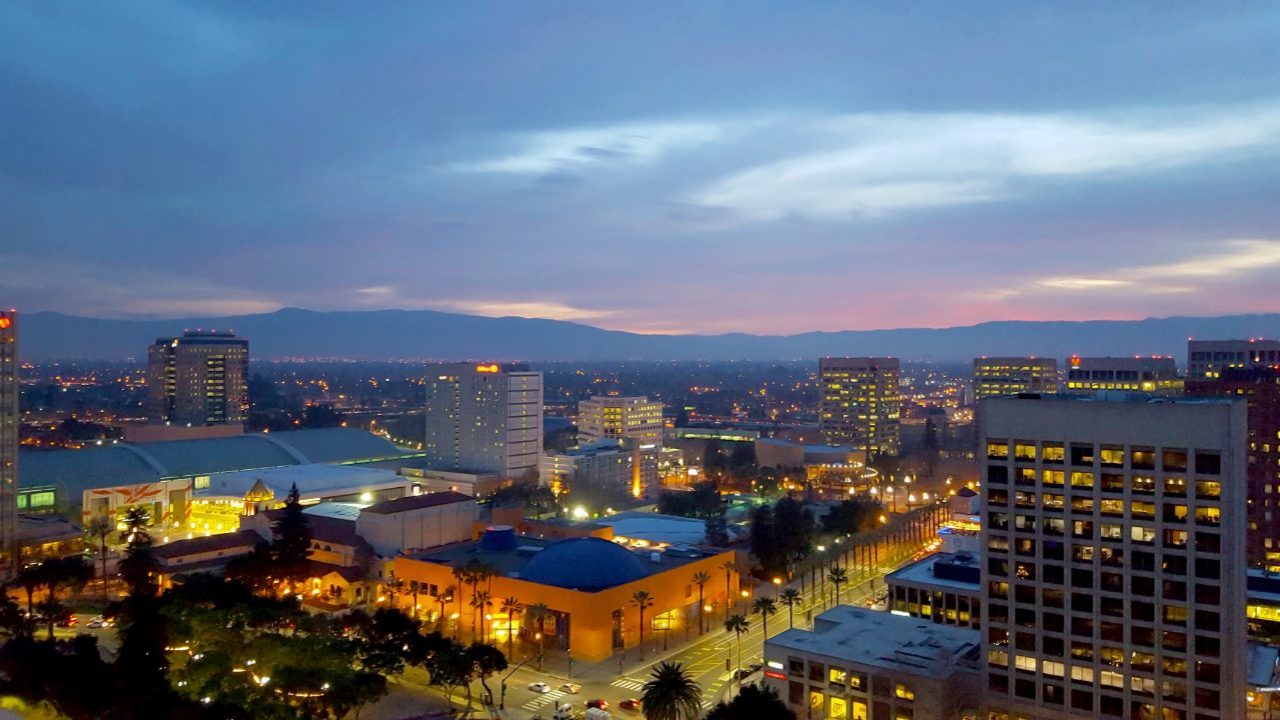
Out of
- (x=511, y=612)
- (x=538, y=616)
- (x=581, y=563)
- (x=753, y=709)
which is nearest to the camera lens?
(x=753, y=709)

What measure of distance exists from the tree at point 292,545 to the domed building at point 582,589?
6.32 metres

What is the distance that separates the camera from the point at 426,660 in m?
42.4

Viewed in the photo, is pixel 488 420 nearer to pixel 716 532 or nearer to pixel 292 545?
pixel 716 532

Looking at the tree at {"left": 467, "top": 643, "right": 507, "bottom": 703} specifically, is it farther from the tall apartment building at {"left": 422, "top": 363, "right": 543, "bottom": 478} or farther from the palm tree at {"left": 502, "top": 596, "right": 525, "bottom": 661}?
the tall apartment building at {"left": 422, "top": 363, "right": 543, "bottom": 478}

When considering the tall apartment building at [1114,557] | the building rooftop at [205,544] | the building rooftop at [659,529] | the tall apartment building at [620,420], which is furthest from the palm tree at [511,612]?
the tall apartment building at [620,420]

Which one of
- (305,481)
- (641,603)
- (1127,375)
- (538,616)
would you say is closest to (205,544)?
(305,481)

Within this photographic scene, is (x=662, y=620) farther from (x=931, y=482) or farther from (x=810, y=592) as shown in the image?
(x=931, y=482)

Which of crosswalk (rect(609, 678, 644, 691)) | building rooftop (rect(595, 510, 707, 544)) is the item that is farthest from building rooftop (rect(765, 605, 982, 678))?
building rooftop (rect(595, 510, 707, 544))

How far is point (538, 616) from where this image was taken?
50875 millimetres

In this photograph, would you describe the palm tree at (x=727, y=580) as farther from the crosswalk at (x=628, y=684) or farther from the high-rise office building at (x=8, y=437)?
the high-rise office building at (x=8, y=437)

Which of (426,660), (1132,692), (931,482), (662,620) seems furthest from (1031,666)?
Answer: (931,482)

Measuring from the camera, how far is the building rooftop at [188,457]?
84.8 m

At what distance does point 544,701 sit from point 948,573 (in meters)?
29.2

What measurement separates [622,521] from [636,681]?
108 feet
